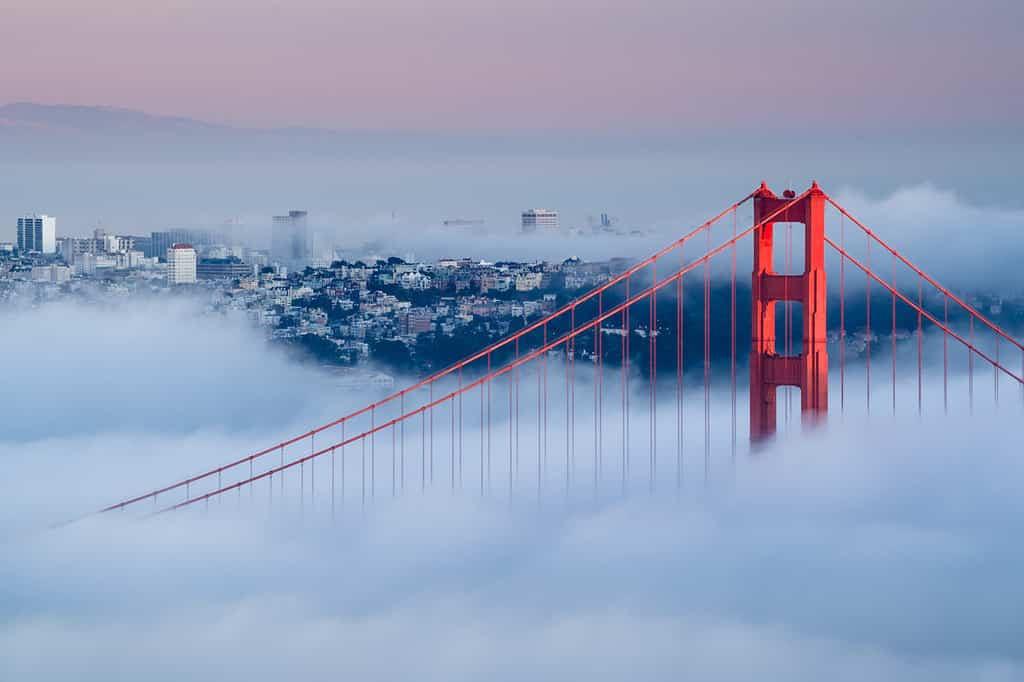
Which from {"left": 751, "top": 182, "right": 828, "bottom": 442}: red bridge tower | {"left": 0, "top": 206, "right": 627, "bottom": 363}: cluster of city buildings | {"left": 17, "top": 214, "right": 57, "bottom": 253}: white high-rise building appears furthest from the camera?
{"left": 17, "top": 214, "right": 57, "bottom": 253}: white high-rise building

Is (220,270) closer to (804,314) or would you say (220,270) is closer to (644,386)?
(644,386)

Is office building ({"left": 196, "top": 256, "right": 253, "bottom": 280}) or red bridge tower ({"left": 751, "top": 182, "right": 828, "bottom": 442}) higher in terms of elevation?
office building ({"left": 196, "top": 256, "right": 253, "bottom": 280})

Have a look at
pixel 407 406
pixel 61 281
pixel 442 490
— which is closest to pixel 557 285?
pixel 407 406

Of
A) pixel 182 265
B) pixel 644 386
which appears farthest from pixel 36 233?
pixel 644 386

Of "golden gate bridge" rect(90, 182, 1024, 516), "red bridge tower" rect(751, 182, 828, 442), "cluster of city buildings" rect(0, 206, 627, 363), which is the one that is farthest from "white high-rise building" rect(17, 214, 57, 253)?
"red bridge tower" rect(751, 182, 828, 442)

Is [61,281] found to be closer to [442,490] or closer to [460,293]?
[460,293]

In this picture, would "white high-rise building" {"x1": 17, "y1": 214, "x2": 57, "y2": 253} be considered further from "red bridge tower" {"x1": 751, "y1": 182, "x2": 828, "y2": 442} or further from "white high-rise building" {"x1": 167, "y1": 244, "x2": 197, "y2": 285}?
"red bridge tower" {"x1": 751, "y1": 182, "x2": 828, "y2": 442}

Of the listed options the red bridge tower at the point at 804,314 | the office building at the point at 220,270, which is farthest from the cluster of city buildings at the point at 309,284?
the red bridge tower at the point at 804,314
